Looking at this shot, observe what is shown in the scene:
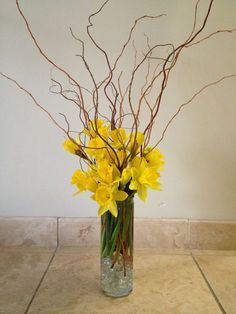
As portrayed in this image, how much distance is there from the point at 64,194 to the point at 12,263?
228 mm

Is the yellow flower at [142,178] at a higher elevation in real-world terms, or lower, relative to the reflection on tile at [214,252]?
higher

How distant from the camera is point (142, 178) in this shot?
1.98 ft

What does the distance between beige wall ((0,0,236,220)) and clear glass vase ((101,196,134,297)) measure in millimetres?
264

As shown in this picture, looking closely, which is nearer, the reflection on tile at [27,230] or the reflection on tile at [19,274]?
the reflection on tile at [19,274]

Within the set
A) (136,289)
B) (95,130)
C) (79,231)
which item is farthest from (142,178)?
(79,231)

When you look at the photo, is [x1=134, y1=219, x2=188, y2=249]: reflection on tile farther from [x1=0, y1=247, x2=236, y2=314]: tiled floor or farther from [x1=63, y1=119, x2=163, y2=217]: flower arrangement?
[x1=63, y1=119, x2=163, y2=217]: flower arrangement

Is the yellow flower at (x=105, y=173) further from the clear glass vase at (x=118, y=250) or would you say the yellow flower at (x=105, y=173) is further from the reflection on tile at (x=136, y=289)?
the reflection on tile at (x=136, y=289)

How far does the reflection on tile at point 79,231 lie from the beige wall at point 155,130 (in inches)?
0.9

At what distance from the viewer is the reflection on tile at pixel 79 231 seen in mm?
925

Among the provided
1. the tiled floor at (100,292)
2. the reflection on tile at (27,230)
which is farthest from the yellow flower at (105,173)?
the reflection on tile at (27,230)

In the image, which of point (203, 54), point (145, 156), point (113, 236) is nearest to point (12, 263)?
point (113, 236)

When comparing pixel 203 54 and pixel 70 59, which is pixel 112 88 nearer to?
pixel 70 59

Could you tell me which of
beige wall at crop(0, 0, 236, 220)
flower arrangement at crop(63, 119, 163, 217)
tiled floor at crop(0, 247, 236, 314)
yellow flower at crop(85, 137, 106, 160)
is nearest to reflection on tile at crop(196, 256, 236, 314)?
tiled floor at crop(0, 247, 236, 314)

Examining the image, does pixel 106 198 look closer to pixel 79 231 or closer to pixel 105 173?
pixel 105 173
